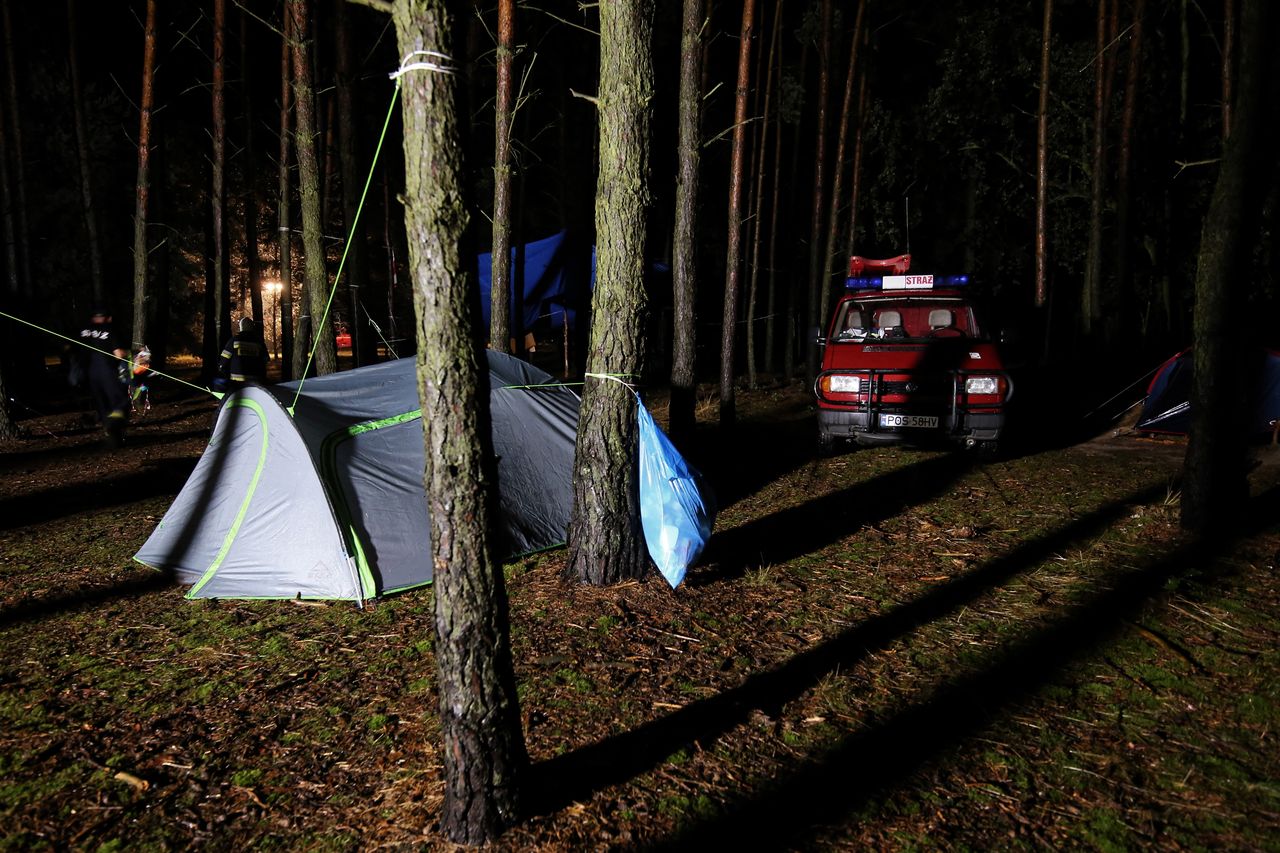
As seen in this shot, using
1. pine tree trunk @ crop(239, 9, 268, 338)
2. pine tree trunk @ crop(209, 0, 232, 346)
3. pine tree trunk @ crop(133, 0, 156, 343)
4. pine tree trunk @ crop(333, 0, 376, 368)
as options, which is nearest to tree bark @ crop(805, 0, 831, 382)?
pine tree trunk @ crop(333, 0, 376, 368)

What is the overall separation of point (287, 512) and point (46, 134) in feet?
97.3

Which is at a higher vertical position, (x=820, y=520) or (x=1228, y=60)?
(x=1228, y=60)

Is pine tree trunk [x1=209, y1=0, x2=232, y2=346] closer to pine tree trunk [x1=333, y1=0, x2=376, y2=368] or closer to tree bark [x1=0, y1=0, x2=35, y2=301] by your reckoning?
pine tree trunk [x1=333, y1=0, x2=376, y2=368]

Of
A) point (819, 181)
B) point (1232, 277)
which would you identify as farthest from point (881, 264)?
point (1232, 277)

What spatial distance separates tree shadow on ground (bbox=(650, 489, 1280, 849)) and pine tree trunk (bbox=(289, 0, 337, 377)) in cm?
859

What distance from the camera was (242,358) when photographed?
11.6 metres

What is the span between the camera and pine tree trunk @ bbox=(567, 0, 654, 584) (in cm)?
493

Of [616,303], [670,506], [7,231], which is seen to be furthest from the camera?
[7,231]

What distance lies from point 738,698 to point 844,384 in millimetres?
5578

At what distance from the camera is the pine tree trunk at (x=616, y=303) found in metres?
4.93

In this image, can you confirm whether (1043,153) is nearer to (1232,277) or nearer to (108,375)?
(1232,277)

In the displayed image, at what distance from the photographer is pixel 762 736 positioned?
351 centimetres

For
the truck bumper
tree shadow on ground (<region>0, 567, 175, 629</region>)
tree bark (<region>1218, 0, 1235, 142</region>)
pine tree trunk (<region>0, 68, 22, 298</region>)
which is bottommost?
tree shadow on ground (<region>0, 567, 175, 629</region>)

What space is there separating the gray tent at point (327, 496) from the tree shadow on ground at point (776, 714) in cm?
253
